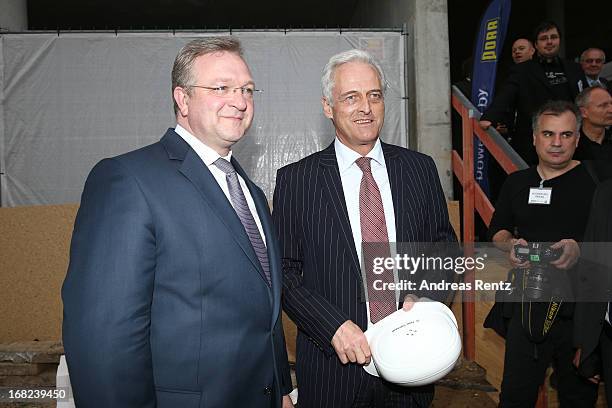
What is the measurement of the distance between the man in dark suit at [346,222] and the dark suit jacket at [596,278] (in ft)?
2.54

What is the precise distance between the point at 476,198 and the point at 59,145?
3.45 meters

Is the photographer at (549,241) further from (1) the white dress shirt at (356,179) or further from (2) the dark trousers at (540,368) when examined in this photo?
(1) the white dress shirt at (356,179)

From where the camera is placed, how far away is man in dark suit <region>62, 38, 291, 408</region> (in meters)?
1.23

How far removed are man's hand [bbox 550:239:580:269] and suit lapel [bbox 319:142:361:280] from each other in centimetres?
130

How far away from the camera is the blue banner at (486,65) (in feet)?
16.8

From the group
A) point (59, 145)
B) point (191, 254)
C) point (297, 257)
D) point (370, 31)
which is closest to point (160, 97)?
point (59, 145)

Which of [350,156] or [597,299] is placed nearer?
[350,156]

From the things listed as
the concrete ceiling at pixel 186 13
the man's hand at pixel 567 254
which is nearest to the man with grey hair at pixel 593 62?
the man's hand at pixel 567 254

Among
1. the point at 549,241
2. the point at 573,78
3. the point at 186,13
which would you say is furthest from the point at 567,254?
the point at 186,13

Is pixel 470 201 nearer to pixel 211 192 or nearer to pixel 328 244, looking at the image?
→ pixel 328 244

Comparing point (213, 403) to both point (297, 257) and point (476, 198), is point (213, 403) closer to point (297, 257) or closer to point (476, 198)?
point (297, 257)

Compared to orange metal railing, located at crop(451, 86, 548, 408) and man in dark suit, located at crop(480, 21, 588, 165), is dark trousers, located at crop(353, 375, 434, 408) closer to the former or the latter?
orange metal railing, located at crop(451, 86, 548, 408)

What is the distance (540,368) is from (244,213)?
1931 mm

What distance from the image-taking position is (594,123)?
10.7 feet
